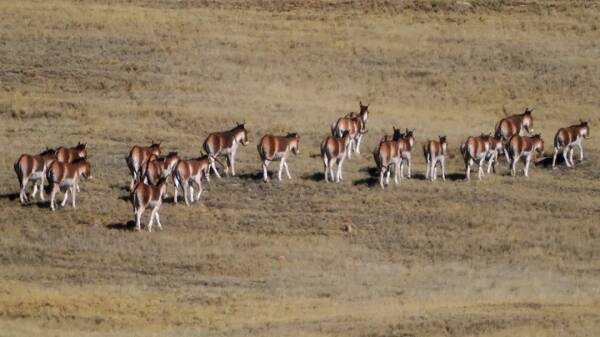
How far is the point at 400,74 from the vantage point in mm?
64062

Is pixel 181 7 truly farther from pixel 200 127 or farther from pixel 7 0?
pixel 200 127

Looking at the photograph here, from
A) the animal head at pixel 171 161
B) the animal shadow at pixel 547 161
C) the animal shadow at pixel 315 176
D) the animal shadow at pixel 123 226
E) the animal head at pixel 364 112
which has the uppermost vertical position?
the animal head at pixel 364 112

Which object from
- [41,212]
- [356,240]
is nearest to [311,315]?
[356,240]

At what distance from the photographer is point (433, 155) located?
49.6 metres

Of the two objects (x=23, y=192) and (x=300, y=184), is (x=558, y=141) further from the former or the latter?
(x=23, y=192)

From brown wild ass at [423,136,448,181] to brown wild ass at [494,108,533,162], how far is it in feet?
12.4

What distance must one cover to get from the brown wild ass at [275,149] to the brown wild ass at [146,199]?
16.7ft

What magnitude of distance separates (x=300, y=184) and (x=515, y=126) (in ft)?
31.6

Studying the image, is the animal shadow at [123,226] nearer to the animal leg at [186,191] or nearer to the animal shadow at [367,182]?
the animal leg at [186,191]

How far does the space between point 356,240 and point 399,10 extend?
27782mm

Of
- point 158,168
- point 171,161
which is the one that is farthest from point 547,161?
point 158,168

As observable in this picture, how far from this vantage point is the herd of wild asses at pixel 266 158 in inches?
1786

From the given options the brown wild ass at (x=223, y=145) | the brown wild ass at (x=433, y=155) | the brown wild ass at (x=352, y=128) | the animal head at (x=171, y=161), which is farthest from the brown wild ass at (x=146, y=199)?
the brown wild ass at (x=352, y=128)

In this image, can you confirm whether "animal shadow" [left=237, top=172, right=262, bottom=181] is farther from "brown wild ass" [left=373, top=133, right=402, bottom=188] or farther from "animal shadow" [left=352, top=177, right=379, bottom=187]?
"brown wild ass" [left=373, top=133, right=402, bottom=188]
